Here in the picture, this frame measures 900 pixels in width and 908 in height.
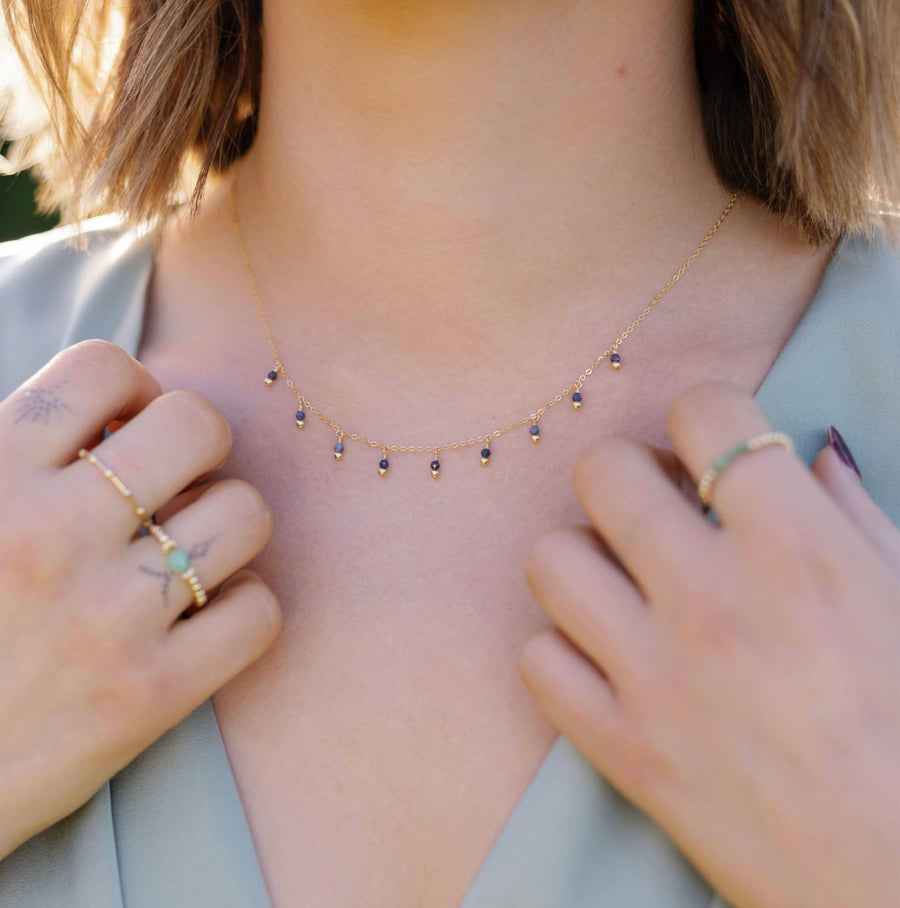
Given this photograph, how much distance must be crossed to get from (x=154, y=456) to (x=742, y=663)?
64 centimetres

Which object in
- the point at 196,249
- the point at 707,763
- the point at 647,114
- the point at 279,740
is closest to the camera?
the point at 707,763

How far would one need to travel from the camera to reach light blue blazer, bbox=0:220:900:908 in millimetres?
961

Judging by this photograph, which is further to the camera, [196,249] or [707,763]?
[196,249]

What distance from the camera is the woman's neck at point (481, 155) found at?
1.13 metres

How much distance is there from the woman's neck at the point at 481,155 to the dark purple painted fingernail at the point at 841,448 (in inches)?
12.5

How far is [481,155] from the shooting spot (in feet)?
3.92

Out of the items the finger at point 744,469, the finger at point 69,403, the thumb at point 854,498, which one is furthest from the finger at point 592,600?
the finger at point 69,403

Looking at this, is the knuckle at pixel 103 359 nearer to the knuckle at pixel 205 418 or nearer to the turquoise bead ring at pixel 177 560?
the knuckle at pixel 205 418

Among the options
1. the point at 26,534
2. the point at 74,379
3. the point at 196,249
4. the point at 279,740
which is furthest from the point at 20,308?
the point at 279,740

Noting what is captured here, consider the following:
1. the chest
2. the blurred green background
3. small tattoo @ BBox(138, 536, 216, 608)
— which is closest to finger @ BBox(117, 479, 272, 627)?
small tattoo @ BBox(138, 536, 216, 608)

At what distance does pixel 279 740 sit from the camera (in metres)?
1.10

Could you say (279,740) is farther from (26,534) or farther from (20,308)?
(20,308)

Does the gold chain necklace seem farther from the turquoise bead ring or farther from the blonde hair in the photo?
the turquoise bead ring

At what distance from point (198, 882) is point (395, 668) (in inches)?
12.0
